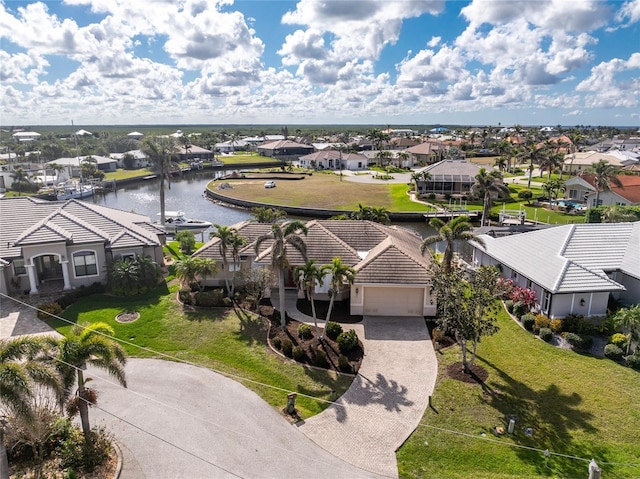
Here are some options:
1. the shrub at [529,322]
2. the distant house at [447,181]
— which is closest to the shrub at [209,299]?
the shrub at [529,322]

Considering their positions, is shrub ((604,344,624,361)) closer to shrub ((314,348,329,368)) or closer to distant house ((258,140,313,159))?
shrub ((314,348,329,368))

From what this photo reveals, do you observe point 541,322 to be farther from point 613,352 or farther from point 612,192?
point 612,192

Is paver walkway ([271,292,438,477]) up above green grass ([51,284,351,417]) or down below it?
below

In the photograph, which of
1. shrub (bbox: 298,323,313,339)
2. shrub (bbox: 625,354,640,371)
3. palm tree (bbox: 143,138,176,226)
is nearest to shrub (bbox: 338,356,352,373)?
shrub (bbox: 298,323,313,339)

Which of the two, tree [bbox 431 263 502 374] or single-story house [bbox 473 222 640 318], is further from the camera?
single-story house [bbox 473 222 640 318]

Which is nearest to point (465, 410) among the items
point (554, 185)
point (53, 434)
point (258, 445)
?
point (258, 445)

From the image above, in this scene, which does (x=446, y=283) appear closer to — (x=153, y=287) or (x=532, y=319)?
(x=532, y=319)

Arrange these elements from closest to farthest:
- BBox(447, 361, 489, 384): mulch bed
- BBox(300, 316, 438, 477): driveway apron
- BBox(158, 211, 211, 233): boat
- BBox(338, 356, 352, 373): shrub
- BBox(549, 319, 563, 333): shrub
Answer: BBox(300, 316, 438, 477): driveway apron, BBox(447, 361, 489, 384): mulch bed, BBox(338, 356, 352, 373): shrub, BBox(549, 319, 563, 333): shrub, BBox(158, 211, 211, 233): boat

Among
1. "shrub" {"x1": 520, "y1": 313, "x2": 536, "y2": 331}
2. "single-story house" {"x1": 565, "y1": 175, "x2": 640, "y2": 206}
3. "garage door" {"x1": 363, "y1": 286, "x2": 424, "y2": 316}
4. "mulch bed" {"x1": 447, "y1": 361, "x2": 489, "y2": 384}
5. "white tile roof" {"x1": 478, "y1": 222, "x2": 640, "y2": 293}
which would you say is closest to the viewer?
"mulch bed" {"x1": 447, "y1": 361, "x2": 489, "y2": 384}
